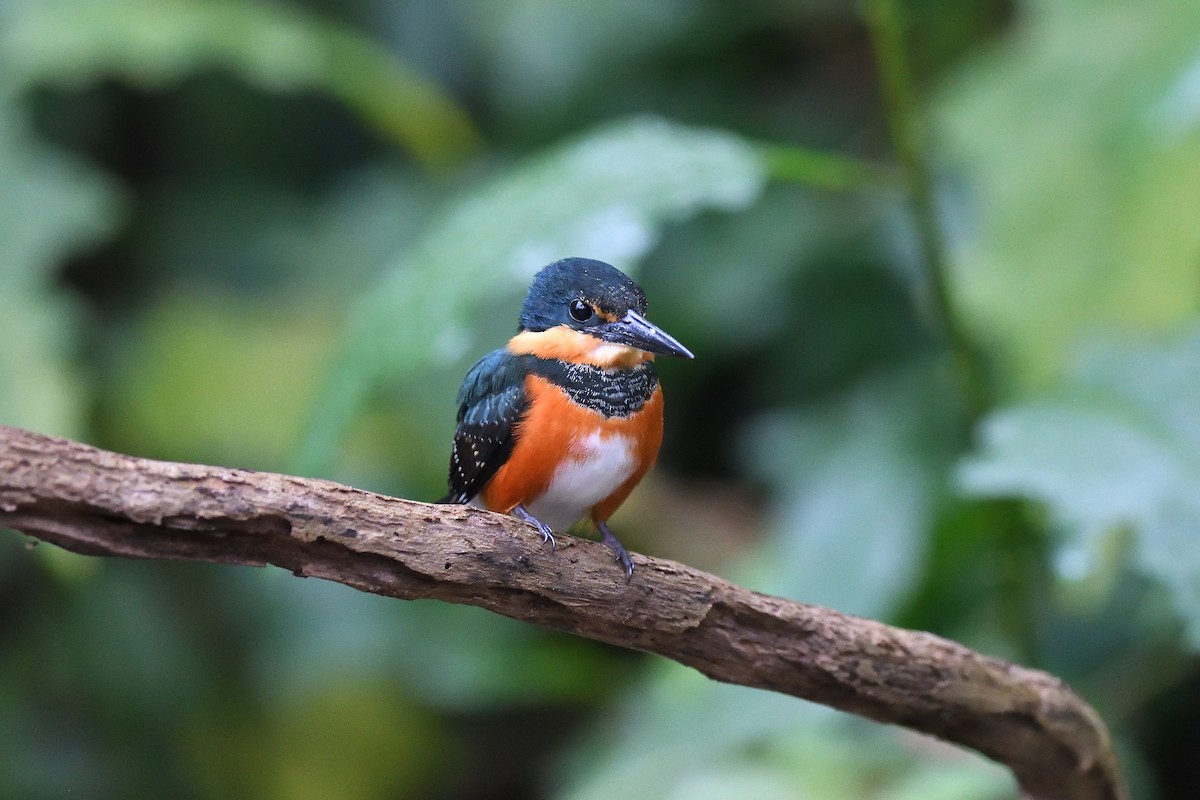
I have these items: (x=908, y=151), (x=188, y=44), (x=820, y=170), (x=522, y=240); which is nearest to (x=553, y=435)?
(x=522, y=240)

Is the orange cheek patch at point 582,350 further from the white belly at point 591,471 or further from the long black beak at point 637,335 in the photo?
the white belly at point 591,471

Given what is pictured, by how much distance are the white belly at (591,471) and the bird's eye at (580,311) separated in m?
→ 0.23

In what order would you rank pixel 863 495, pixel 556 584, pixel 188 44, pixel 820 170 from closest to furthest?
pixel 556 584 < pixel 820 170 < pixel 863 495 < pixel 188 44

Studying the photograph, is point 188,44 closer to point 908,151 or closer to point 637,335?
point 908,151

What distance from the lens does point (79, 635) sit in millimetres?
5027

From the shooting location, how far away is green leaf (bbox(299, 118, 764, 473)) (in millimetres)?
3062

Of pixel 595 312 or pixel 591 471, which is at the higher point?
pixel 595 312

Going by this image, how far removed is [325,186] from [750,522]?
2.74 metres

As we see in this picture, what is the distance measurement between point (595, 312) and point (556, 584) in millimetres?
584

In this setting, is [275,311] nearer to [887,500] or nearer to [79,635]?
[79,635]

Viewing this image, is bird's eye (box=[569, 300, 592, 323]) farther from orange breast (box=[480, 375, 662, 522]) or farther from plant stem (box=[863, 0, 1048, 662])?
plant stem (box=[863, 0, 1048, 662])

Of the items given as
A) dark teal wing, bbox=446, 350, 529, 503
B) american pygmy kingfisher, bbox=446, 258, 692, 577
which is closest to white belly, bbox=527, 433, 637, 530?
american pygmy kingfisher, bbox=446, 258, 692, 577

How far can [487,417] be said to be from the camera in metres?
2.63

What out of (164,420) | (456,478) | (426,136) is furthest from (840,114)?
(456,478)
